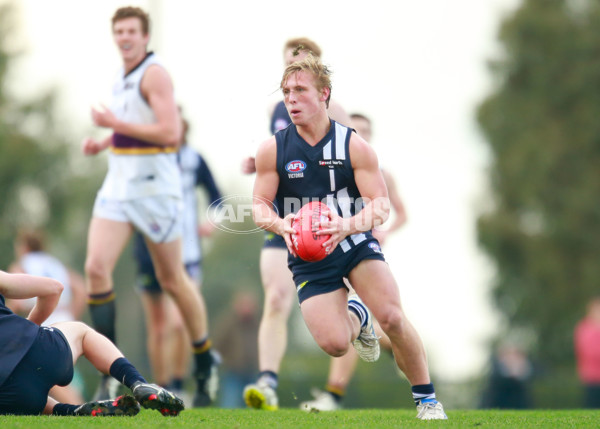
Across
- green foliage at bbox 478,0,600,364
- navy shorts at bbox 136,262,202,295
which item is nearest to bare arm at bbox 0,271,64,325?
navy shorts at bbox 136,262,202,295

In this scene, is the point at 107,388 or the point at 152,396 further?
the point at 107,388

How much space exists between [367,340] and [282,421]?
1086 mm

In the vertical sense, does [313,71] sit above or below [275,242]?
above

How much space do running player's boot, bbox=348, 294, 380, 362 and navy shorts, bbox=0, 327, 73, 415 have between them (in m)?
2.14

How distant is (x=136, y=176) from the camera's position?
8.52 m

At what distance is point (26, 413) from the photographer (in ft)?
20.5

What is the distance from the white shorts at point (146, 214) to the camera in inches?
332

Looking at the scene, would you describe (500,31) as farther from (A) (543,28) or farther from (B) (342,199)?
(B) (342,199)

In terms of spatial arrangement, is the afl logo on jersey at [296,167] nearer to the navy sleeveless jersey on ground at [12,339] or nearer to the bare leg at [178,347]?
the navy sleeveless jersey on ground at [12,339]

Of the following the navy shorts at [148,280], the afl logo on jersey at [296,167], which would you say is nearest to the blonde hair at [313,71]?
the afl logo on jersey at [296,167]

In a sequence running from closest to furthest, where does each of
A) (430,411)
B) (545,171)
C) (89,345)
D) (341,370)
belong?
(89,345), (430,411), (341,370), (545,171)

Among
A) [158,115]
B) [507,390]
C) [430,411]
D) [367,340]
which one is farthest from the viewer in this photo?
[507,390]

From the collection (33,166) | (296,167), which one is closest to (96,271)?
(296,167)

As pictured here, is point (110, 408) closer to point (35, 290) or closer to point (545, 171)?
point (35, 290)
